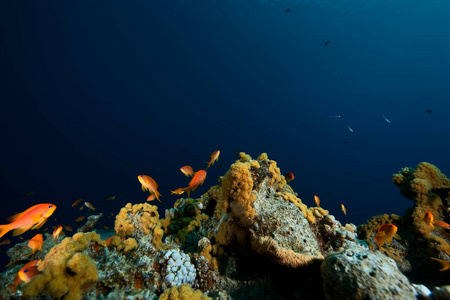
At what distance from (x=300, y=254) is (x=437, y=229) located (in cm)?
496

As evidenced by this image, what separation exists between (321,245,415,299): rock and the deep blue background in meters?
25.6

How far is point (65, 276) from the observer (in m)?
2.26

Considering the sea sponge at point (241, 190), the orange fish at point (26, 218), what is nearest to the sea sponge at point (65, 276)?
the orange fish at point (26, 218)

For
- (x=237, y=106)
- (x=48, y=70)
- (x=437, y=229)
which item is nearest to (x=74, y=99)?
(x=48, y=70)

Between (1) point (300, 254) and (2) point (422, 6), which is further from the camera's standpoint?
(2) point (422, 6)

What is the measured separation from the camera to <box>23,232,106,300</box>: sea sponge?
2.07m

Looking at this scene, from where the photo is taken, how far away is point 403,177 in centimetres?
592

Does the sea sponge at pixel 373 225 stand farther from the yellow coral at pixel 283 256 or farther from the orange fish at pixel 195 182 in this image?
the orange fish at pixel 195 182

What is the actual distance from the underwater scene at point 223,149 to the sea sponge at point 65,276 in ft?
0.06

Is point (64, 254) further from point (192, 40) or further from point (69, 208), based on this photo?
point (192, 40)

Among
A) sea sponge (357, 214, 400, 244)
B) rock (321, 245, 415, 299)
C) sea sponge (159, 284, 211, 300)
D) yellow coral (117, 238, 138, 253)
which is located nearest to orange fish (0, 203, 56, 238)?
yellow coral (117, 238, 138, 253)

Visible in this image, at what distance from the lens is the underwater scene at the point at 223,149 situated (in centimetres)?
294

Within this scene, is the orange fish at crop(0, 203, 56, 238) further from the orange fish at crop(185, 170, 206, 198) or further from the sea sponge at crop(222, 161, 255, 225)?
the sea sponge at crop(222, 161, 255, 225)

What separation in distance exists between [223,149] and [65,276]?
92.0 m
